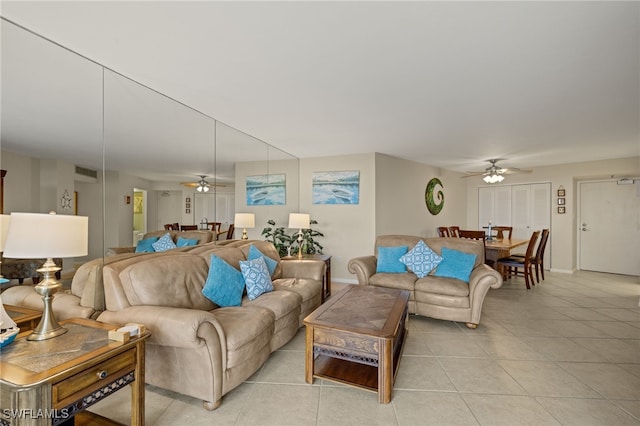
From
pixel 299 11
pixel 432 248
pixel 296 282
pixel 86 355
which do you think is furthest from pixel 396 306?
pixel 299 11

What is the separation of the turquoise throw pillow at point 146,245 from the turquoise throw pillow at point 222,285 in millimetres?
576

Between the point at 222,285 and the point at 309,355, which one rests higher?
the point at 222,285

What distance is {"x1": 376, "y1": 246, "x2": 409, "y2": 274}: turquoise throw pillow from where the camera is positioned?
3.76m

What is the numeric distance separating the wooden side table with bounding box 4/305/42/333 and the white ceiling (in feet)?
5.75

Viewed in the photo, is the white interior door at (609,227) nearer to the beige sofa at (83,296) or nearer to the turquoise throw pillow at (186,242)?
the turquoise throw pillow at (186,242)

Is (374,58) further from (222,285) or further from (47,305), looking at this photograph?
(47,305)

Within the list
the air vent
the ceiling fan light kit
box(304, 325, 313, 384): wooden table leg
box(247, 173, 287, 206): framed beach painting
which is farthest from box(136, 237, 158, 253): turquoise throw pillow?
box(247, 173, 287, 206): framed beach painting

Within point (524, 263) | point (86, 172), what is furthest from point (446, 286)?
point (86, 172)

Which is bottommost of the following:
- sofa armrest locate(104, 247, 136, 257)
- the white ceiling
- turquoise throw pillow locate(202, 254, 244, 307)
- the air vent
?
turquoise throw pillow locate(202, 254, 244, 307)

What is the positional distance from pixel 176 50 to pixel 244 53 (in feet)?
1.45

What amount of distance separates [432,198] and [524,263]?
7.54ft

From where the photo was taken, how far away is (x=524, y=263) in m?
4.68

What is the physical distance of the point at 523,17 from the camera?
1587mm

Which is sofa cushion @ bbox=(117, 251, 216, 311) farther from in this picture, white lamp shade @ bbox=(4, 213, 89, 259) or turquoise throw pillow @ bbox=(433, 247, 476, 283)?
turquoise throw pillow @ bbox=(433, 247, 476, 283)
